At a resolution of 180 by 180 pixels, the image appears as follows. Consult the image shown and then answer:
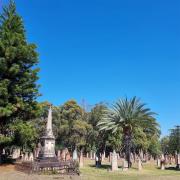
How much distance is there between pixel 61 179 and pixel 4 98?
27.1 ft

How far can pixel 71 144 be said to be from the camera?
5225 centimetres

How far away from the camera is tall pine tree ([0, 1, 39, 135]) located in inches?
922

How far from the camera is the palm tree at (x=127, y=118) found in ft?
126

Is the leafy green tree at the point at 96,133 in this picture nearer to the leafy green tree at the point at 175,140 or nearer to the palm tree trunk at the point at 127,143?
the palm tree trunk at the point at 127,143

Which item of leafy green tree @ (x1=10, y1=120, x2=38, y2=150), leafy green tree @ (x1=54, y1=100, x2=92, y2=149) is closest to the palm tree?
leafy green tree @ (x1=54, y1=100, x2=92, y2=149)

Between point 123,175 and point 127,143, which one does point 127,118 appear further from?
point 123,175

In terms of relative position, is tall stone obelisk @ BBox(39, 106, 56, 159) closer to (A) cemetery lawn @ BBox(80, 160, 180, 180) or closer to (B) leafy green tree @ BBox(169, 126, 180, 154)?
(A) cemetery lawn @ BBox(80, 160, 180, 180)

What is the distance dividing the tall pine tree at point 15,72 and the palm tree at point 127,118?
1579 centimetres

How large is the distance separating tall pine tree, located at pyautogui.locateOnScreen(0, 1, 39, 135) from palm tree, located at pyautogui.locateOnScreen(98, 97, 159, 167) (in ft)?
51.8

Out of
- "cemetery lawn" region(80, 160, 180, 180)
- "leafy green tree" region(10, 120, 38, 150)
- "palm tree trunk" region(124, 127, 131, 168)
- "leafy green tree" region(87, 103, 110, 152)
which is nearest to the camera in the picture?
"leafy green tree" region(10, 120, 38, 150)

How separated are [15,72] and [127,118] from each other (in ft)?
62.0

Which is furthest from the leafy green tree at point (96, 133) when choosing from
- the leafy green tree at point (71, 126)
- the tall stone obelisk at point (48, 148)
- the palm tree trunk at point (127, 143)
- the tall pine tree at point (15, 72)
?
the tall pine tree at point (15, 72)

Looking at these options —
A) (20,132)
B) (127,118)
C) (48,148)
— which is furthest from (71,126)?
(20,132)

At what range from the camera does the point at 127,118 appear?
3831cm
